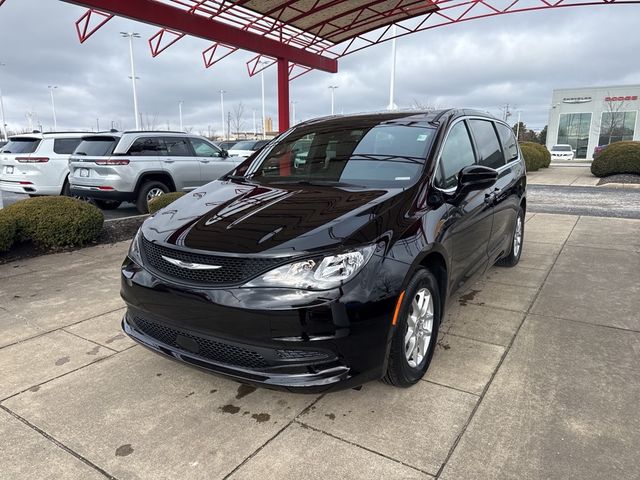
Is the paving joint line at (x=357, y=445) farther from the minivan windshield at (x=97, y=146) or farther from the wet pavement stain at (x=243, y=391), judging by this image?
Result: the minivan windshield at (x=97, y=146)

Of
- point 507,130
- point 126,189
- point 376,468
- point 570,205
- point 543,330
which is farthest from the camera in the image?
point 570,205

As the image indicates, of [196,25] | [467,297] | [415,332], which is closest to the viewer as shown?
[415,332]

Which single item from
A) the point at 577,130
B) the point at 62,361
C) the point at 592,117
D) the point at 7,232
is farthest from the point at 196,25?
the point at 577,130

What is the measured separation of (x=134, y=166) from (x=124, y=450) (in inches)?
303

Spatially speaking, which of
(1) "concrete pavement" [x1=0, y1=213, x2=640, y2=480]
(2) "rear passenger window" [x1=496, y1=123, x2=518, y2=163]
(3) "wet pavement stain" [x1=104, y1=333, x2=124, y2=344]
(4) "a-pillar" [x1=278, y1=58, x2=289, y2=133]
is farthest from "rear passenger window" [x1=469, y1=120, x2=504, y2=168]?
(4) "a-pillar" [x1=278, y1=58, x2=289, y2=133]

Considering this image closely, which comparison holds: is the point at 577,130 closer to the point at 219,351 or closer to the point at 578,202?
the point at 578,202

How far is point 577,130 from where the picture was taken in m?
56.0

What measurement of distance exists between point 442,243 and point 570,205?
Result: 30.9 ft

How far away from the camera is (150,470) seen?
226cm

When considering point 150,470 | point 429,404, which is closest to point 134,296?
point 150,470

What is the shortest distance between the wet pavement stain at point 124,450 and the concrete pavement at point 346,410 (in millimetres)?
11

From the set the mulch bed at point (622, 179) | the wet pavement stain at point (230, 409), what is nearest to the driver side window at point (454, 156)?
the wet pavement stain at point (230, 409)

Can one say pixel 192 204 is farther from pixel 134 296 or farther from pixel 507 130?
pixel 507 130

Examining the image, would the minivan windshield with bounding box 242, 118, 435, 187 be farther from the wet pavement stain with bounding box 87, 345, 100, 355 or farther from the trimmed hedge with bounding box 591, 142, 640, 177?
the trimmed hedge with bounding box 591, 142, 640, 177
